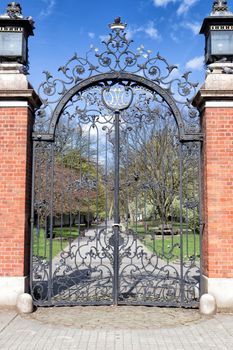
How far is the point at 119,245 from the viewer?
736cm

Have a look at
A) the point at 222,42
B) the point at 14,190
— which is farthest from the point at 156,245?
the point at 222,42

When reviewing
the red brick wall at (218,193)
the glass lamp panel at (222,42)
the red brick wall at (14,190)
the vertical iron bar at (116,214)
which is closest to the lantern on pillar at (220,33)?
the glass lamp panel at (222,42)

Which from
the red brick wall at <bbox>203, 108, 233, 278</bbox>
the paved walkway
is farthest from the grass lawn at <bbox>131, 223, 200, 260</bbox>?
the paved walkway

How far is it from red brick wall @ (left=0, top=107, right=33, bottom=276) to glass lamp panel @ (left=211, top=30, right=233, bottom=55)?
3558 mm

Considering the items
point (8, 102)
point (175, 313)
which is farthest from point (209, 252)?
point (8, 102)

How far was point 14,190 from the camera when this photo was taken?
7.09 m

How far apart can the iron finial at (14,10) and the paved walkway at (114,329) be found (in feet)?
17.0

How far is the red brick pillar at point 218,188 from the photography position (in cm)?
690

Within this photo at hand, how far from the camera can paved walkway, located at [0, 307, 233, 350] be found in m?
5.20

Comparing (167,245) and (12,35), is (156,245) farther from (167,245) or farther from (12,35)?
(12,35)

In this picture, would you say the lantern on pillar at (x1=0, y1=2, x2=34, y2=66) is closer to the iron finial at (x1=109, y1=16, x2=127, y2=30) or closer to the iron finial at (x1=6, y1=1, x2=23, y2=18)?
the iron finial at (x1=6, y1=1, x2=23, y2=18)

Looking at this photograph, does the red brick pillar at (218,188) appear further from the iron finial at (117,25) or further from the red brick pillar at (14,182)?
the red brick pillar at (14,182)

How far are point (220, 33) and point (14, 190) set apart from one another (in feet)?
15.2

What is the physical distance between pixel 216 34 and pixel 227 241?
12.2ft
